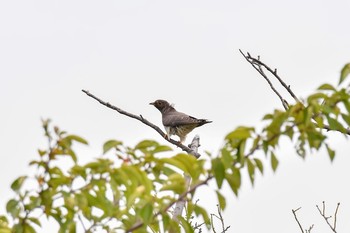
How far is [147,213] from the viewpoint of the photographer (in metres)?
3.13

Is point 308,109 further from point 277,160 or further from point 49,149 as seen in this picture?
point 49,149

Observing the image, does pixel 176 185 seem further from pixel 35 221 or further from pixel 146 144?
pixel 35 221

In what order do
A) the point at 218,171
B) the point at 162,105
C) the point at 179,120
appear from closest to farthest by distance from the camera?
the point at 218,171 → the point at 179,120 → the point at 162,105

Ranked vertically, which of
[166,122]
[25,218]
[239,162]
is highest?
[166,122]

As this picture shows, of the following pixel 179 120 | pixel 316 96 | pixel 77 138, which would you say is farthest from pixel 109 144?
pixel 179 120

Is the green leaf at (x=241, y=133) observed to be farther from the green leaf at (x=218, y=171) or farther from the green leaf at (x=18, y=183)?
the green leaf at (x=18, y=183)

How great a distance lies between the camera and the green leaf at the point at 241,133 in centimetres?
328

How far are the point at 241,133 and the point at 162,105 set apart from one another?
52.9 feet

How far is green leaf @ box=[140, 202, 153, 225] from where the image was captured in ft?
10.2

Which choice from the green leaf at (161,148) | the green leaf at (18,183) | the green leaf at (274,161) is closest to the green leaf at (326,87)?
the green leaf at (274,161)

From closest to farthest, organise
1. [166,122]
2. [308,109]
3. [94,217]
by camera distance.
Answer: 1. [308,109]
2. [94,217]
3. [166,122]

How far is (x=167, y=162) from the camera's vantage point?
12.1 ft

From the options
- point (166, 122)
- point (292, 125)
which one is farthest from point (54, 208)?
point (166, 122)

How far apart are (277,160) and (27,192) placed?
1.09m
